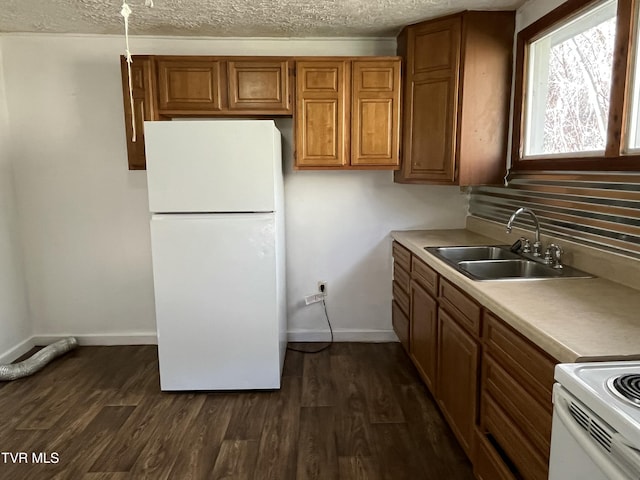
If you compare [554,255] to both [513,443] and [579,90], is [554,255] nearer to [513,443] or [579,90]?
[579,90]

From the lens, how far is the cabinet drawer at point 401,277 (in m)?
2.77

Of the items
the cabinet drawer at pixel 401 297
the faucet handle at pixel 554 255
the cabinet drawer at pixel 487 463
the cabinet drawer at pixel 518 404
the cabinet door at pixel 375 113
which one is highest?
the cabinet door at pixel 375 113

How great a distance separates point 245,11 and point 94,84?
1329 millimetres

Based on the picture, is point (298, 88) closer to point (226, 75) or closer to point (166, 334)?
point (226, 75)

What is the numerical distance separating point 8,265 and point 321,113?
8.29 ft

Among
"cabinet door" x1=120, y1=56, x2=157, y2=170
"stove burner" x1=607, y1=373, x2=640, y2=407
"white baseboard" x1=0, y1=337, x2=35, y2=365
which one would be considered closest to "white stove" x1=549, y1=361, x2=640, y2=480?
"stove burner" x1=607, y1=373, x2=640, y2=407

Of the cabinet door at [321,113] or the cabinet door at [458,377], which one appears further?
the cabinet door at [321,113]

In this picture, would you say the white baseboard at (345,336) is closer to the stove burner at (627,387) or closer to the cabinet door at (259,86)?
the cabinet door at (259,86)

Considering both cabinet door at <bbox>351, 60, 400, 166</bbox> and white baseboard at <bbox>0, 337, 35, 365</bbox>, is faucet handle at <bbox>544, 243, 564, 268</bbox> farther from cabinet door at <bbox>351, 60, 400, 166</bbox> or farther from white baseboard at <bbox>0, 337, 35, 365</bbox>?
white baseboard at <bbox>0, 337, 35, 365</bbox>

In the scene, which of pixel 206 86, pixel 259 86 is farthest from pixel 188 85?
pixel 259 86

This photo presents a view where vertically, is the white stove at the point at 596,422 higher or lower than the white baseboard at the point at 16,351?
higher

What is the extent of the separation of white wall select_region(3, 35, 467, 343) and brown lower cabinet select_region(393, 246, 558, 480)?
764 mm

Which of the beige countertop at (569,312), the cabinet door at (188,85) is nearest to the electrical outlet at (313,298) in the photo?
the beige countertop at (569,312)

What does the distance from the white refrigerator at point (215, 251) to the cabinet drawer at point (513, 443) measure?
1.32 m
